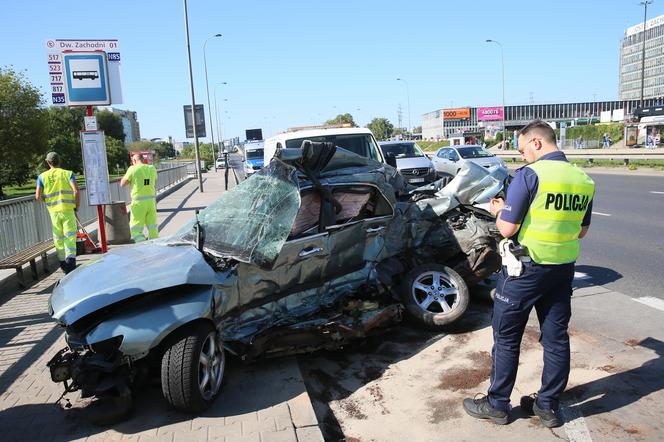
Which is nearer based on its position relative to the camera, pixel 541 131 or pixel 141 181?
pixel 541 131

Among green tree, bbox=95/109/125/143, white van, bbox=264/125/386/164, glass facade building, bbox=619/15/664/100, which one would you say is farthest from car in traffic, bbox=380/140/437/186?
glass facade building, bbox=619/15/664/100

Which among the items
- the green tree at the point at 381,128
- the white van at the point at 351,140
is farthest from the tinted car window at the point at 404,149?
the green tree at the point at 381,128

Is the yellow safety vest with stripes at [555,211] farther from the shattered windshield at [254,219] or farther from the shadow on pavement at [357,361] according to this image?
the shattered windshield at [254,219]

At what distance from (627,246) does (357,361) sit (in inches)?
242

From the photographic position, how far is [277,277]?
441cm

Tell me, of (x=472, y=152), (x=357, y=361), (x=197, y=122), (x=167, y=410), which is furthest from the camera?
(x=197, y=122)

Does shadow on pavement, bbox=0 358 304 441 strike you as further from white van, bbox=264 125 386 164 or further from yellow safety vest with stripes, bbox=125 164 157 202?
white van, bbox=264 125 386 164

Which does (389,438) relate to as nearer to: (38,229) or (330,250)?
(330,250)

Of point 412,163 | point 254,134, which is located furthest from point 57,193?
point 254,134

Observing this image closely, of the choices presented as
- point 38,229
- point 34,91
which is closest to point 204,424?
point 38,229

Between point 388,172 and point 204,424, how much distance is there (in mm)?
3346

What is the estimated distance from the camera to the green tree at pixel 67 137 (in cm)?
5572

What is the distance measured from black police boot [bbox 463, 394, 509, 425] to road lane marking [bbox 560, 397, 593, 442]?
0.38m

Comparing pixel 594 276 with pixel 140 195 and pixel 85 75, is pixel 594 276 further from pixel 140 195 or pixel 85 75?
pixel 85 75
